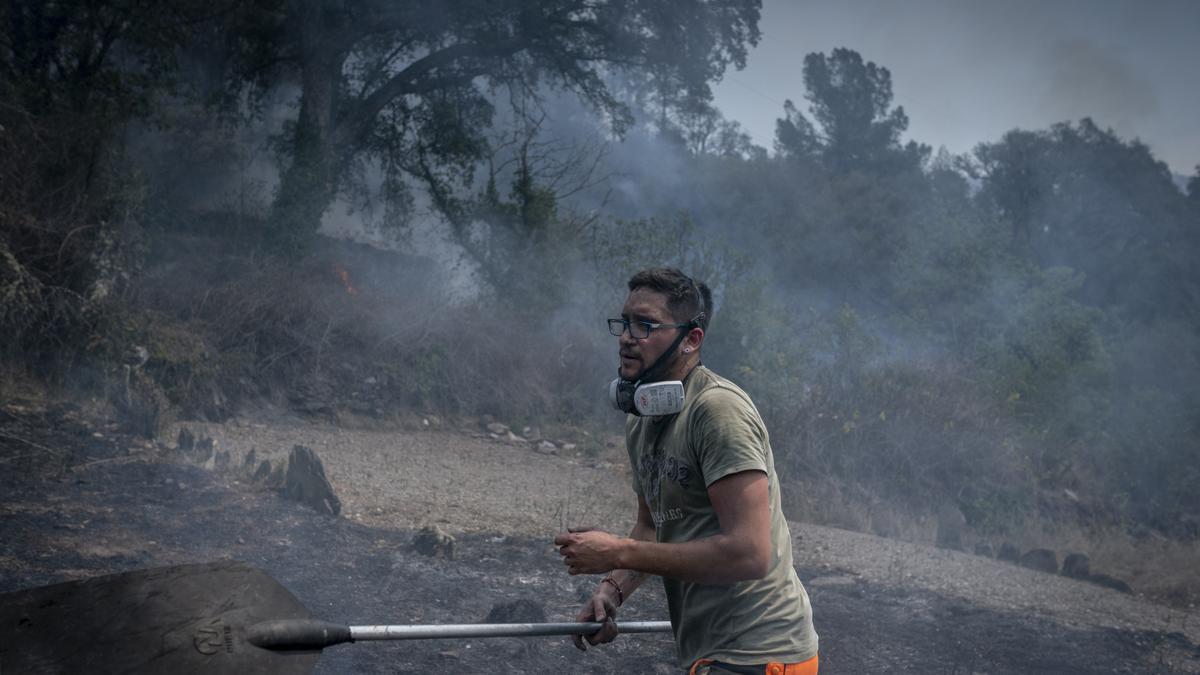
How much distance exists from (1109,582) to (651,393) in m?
7.57

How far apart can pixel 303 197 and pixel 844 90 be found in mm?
26831

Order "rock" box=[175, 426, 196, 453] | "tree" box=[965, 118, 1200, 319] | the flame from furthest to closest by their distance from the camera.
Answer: "tree" box=[965, 118, 1200, 319], the flame, "rock" box=[175, 426, 196, 453]

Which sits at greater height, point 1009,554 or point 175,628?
point 175,628

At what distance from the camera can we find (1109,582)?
26.8 ft

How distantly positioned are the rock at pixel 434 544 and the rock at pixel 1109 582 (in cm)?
589

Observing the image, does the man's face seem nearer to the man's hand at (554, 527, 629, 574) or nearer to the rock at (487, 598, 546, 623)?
the man's hand at (554, 527, 629, 574)

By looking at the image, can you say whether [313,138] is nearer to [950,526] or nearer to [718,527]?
[950,526]

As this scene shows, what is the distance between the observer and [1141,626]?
6.66 metres

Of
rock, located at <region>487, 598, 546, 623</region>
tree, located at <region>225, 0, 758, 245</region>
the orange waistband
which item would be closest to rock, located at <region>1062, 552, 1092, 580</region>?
rock, located at <region>487, 598, 546, 623</region>

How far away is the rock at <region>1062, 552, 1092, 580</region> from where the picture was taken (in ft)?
27.3

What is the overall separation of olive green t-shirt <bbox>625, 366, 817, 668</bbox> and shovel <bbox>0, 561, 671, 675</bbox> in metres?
0.44

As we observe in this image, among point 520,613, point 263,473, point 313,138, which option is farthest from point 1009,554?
point 313,138

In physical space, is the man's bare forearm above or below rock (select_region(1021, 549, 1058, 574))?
above

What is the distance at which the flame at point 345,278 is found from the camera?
1308 centimetres
